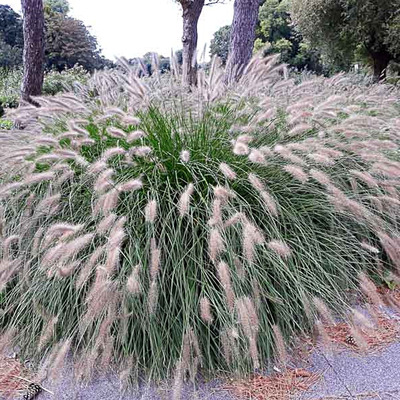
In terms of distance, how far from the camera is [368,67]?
56.2 feet

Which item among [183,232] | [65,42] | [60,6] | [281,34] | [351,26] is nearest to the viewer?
[183,232]

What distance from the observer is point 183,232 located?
2248 mm

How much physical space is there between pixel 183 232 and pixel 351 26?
507 inches

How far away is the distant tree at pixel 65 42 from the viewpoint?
25.2 meters

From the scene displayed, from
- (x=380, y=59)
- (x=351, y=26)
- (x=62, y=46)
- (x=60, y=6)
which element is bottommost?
(x=62, y=46)

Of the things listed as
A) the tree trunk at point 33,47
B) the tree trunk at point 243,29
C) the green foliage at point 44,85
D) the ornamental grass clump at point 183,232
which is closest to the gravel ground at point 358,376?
the ornamental grass clump at point 183,232

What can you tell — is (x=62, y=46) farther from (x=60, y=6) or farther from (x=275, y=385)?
(x=275, y=385)

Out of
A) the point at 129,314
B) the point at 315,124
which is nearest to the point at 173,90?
the point at 315,124

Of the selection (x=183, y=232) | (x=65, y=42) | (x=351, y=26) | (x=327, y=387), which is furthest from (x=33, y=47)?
(x=65, y=42)

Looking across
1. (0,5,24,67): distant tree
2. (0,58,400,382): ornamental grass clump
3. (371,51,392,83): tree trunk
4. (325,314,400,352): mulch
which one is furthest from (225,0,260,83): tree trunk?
(0,5,24,67): distant tree

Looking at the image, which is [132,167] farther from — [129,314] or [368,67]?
[368,67]

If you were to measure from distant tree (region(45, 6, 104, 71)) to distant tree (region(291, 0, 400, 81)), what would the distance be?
1413cm

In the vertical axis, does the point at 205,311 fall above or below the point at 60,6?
above

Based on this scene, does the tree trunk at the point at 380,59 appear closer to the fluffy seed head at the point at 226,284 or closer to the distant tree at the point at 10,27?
the fluffy seed head at the point at 226,284
